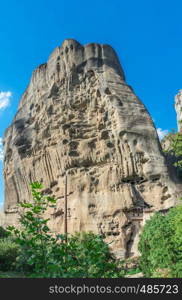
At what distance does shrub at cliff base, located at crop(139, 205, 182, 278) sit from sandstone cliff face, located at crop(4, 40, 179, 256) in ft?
17.1

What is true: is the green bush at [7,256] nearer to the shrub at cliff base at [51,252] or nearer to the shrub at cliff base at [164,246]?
the shrub at cliff base at [164,246]

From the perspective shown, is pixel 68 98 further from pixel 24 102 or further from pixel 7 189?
pixel 7 189

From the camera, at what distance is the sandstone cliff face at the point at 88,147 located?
59.0 feet

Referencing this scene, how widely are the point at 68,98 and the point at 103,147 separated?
625 centimetres

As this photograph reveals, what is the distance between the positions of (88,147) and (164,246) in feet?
41.6

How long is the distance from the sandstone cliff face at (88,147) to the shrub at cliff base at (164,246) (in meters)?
5.21

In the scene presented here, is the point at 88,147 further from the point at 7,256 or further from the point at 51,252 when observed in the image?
the point at 51,252

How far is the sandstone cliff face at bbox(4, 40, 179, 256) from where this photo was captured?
59.0ft

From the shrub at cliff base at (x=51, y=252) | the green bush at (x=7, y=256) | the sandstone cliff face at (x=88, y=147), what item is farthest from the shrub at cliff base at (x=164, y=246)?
the green bush at (x=7, y=256)

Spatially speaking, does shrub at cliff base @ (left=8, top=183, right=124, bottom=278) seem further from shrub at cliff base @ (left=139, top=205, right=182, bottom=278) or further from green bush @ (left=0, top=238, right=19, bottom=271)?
green bush @ (left=0, top=238, right=19, bottom=271)

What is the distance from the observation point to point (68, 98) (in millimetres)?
24422

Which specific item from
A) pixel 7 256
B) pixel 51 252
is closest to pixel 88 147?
pixel 7 256

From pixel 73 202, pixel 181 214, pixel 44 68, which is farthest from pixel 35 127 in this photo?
pixel 181 214

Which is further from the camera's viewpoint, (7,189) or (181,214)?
(7,189)
